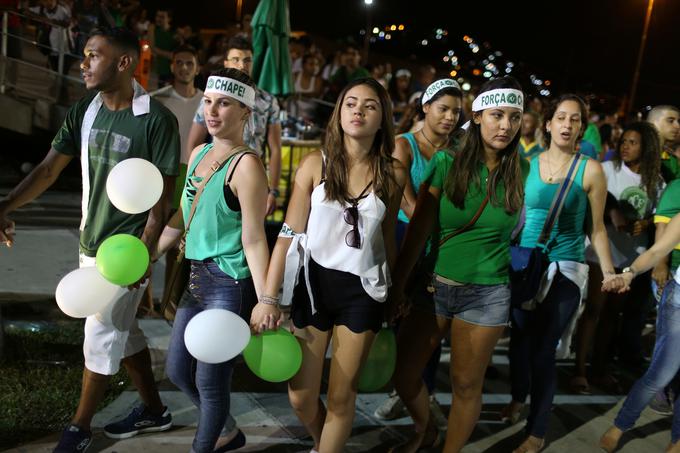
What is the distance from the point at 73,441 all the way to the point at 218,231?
1352 mm

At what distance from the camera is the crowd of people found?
120 inches

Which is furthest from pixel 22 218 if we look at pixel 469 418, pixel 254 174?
pixel 469 418

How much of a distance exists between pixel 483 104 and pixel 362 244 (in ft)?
3.57

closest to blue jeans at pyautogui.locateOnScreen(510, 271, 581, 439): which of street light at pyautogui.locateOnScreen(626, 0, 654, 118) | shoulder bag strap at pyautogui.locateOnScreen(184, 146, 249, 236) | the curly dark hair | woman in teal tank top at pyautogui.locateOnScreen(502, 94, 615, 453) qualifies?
woman in teal tank top at pyautogui.locateOnScreen(502, 94, 615, 453)

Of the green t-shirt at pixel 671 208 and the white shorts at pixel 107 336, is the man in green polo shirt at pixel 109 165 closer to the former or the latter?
the white shorts at pixel 107 336

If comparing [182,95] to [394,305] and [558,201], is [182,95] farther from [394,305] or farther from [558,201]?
[558,201]

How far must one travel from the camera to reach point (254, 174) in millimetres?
2979

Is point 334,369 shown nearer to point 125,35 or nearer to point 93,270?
point 93,270

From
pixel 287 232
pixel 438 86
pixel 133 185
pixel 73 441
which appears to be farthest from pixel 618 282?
pixel 73 441

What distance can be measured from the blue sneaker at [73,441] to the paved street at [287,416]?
182 mm

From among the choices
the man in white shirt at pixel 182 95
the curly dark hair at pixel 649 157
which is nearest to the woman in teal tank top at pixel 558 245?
the curly dark hair at pixel 649 157

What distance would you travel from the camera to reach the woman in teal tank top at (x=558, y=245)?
3965 millimetres

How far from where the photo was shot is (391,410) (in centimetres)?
426

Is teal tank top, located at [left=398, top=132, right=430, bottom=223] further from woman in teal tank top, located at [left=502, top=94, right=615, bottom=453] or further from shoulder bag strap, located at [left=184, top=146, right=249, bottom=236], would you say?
shoulder bag strap, located at [left=184, top=146, right=249, bottom=236]
